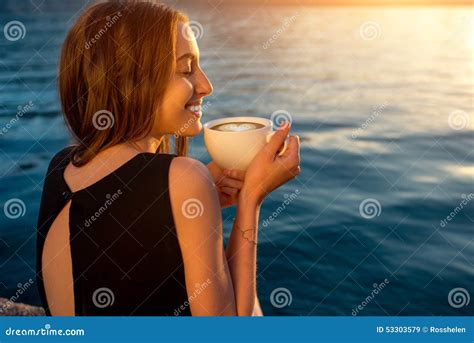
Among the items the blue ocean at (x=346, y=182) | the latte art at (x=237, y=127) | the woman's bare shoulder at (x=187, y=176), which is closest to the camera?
the woman's bare shoulder at (x=187, y=176)

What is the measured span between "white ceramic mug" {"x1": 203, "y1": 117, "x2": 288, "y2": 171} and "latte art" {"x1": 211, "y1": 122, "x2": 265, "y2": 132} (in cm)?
4

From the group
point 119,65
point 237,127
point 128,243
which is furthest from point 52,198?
point 237,127

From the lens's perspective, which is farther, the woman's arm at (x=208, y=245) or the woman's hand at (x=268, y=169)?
the woman's hand at (x=268, y=169)

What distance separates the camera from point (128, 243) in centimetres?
175

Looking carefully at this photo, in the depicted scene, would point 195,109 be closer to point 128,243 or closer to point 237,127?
point 237,127

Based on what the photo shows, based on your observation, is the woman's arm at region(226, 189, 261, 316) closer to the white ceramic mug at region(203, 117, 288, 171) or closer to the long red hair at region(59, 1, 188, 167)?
the white ceramic mug at region(203, 117, 288, 171)

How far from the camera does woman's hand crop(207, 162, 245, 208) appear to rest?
219 centimetres

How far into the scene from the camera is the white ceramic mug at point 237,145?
2.07 m

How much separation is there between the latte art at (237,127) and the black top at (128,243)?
47cm

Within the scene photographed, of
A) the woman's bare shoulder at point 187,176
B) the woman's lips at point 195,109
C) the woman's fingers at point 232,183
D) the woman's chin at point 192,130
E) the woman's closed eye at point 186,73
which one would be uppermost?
the woman's closed eye at point 186,73

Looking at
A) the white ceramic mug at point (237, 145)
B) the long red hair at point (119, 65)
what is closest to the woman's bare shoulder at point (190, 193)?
the long red hair at point (119, 65)

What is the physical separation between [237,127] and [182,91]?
0.29m

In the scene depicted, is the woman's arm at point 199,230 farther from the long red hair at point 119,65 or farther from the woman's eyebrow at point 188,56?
the woman's eyebrow at point 188,56
